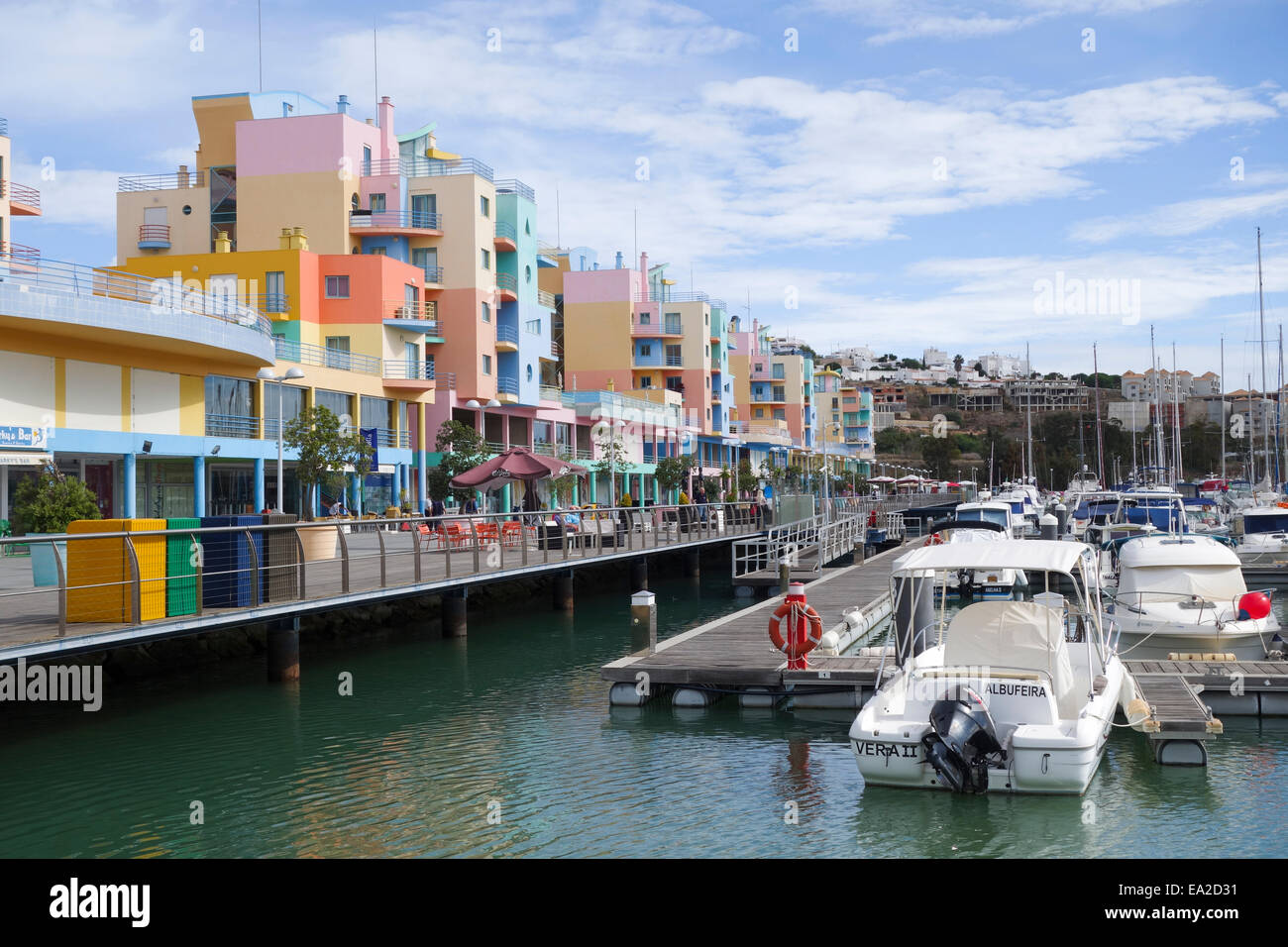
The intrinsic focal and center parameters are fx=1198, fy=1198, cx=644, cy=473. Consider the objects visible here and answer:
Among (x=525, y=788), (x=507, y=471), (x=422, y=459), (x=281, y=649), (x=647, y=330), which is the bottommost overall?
(x=525, y=788)

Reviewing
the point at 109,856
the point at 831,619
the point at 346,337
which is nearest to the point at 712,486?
the point at 346,337

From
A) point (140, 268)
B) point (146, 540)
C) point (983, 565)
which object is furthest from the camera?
point (140, 268)

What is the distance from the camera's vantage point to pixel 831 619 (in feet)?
82.0

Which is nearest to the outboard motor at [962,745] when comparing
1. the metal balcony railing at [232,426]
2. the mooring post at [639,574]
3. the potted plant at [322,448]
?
the mooring post at [639,574]

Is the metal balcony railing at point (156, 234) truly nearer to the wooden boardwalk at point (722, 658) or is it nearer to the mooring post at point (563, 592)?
the mooring post at point (563, 592)

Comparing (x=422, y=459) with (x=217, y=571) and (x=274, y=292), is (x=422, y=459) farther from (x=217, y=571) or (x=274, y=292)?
(x=217, y=571)

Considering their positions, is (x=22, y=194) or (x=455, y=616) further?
(x=22, y=194)

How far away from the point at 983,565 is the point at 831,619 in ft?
35.9

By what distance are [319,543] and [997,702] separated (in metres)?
13.7

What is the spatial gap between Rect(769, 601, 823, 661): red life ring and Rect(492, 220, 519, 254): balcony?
1780 inches

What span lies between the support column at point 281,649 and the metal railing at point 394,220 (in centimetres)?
3785

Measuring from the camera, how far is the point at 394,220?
185 feet

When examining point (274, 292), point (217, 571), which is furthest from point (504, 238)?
point (217, 571)
